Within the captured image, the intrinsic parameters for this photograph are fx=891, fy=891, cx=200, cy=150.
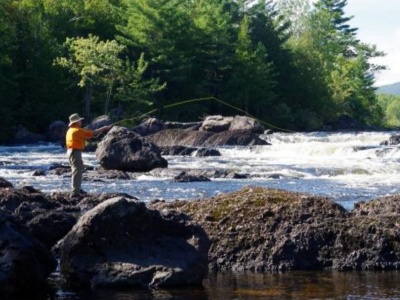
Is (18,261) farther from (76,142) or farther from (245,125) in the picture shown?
(245,125)

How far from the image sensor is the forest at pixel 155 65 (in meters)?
55.8

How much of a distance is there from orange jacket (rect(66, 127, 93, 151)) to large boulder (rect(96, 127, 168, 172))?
1204cm

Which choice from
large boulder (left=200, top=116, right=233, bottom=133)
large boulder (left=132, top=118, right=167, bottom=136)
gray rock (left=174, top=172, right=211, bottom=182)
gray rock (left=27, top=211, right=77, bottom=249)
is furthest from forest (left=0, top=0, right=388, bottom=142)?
gray rock (left=27, top=211, right=77, bottom=249)

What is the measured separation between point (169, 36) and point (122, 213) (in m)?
55.2

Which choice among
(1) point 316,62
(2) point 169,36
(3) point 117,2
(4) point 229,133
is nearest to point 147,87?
(2) point 169,36

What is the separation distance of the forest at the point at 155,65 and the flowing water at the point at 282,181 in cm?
979

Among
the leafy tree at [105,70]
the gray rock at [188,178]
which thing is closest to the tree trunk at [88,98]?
the leafy tree at [105,70]

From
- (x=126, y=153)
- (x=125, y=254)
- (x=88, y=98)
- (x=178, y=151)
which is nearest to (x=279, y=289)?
(x=125, y=254)

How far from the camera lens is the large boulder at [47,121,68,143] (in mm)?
49625

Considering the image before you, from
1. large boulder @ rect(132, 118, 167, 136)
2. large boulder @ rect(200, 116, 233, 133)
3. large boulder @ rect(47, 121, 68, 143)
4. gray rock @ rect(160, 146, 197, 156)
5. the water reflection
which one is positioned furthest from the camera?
large boulder @ rect(47, 121, 68, 143)

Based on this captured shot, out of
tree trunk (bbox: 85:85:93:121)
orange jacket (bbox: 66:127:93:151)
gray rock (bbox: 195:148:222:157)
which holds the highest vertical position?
tree trunk (bbox: 85:85:93:121)

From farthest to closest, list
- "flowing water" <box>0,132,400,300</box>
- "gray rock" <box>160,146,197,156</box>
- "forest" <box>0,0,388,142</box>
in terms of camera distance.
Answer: "forest" <box>0,0,388,142</box> → "gray rock" <box>160,146,197,156</box> → "flowing water" <box>0,132,400,300</box>

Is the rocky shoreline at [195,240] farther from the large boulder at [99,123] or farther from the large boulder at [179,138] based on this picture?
the large boulder at [99,123]

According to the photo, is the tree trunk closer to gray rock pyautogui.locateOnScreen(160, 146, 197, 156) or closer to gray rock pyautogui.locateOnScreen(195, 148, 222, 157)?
gray rock pyautogui.locateOnScreen(160, 146, 197, 156)
